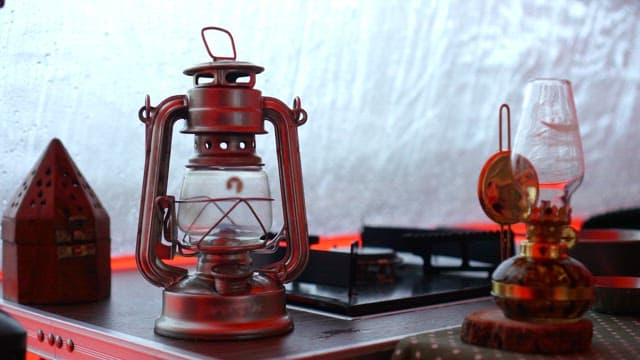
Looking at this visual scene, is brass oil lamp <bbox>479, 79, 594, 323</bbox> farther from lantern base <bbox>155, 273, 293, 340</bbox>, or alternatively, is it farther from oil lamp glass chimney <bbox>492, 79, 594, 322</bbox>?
lantern base <bbox>155, 273, 293, 340</bbox>

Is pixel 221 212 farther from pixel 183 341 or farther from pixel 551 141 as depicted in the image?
pixel 551 141

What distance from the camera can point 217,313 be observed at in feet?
3.98

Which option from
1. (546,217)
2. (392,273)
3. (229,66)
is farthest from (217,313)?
Result: (392,273)

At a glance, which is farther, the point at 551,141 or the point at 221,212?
the point at 221,212

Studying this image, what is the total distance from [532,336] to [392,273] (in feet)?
2.41

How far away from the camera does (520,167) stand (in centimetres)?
115

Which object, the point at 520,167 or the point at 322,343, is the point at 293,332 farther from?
the point at 520,167

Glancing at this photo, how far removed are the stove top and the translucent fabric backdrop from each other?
1.32 ft

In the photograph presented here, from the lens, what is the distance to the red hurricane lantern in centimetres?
122

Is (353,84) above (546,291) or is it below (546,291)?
above

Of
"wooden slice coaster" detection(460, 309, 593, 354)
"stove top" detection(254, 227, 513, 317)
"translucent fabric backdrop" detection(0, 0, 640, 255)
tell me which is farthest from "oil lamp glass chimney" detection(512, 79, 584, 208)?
"translucent fabric backdrop" detection(0, 0, 640, 255)

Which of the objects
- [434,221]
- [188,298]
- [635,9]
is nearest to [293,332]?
[188,298]

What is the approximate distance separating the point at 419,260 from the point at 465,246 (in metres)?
0.31

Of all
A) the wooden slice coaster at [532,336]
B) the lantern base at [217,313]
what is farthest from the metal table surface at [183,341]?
the wooden slice coaster at [532,336]
